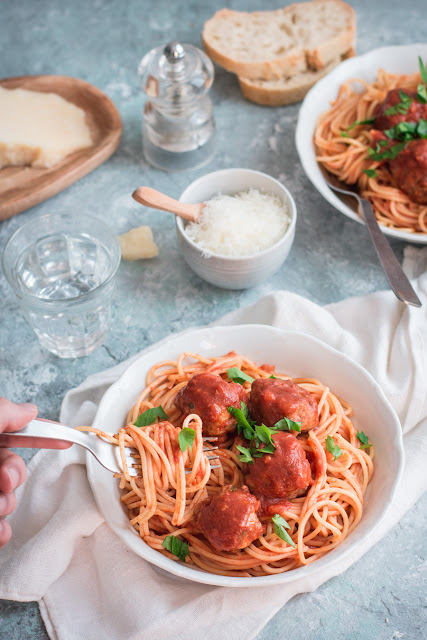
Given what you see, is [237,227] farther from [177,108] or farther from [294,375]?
[177,108]

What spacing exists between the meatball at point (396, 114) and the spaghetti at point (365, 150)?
105mm

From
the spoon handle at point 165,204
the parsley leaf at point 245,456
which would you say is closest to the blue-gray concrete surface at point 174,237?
the spoon handle at point 165,204

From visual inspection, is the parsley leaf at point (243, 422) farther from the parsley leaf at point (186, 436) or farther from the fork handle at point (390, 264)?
the fork handle at point (390, 264)

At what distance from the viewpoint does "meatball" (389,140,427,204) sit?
11.1 ft

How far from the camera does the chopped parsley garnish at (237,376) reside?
267 cm

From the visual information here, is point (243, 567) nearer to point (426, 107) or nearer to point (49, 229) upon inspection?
point (49, 229)

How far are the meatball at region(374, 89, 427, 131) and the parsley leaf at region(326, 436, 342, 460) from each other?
2.08 metres

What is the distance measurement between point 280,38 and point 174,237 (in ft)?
5.77

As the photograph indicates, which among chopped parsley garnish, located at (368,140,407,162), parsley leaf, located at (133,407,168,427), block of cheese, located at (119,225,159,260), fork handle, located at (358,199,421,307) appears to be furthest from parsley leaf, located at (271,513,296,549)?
chopped parsley garnish, located at (368,140,407,162)

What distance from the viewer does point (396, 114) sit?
362cm

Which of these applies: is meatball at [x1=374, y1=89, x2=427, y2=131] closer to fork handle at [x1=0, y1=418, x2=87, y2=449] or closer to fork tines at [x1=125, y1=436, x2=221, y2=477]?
fork tines at [x1=125, y1=436, x2=221, y2=477]

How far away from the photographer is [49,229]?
3350mm

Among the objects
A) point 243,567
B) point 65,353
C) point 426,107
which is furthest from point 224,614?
point 426,107

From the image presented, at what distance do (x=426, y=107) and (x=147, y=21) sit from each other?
8.22 ft
